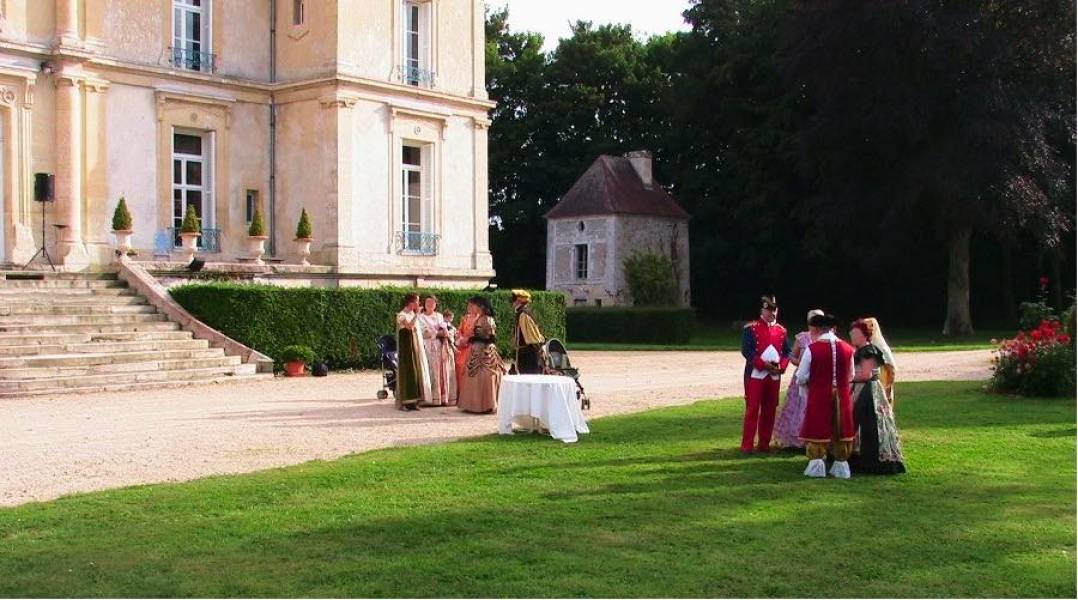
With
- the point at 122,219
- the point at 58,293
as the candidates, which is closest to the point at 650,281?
the point at 122,219

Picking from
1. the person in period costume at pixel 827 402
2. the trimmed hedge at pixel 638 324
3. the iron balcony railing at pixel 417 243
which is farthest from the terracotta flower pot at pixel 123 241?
the person in period costume at pixel 827 402

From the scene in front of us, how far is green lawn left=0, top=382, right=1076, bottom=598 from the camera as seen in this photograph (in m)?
6.41

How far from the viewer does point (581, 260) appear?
4794 cm

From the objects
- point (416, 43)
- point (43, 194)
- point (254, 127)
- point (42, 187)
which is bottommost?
point (43, 194)

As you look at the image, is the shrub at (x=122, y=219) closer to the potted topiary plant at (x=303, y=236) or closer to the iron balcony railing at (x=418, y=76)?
the potted topiary plant at (x=303, y=236)

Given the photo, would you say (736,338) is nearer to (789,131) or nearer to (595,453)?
(789,131)

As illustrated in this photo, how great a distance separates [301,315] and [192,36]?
789cm

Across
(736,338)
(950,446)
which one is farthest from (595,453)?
(736,338)

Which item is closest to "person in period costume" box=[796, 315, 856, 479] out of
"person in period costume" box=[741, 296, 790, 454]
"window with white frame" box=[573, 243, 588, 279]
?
"person in period costume" box=[741, 296, 790, 454]

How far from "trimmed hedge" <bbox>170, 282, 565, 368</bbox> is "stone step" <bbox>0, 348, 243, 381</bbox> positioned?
943 mm

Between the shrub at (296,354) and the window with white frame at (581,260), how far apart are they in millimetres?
27801

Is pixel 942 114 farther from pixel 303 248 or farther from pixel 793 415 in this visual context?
pixel 793 415

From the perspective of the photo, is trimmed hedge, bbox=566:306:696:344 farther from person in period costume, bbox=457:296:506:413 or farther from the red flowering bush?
person in period costume, bbox=457:296:506:413

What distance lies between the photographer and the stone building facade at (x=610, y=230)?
46594mm
